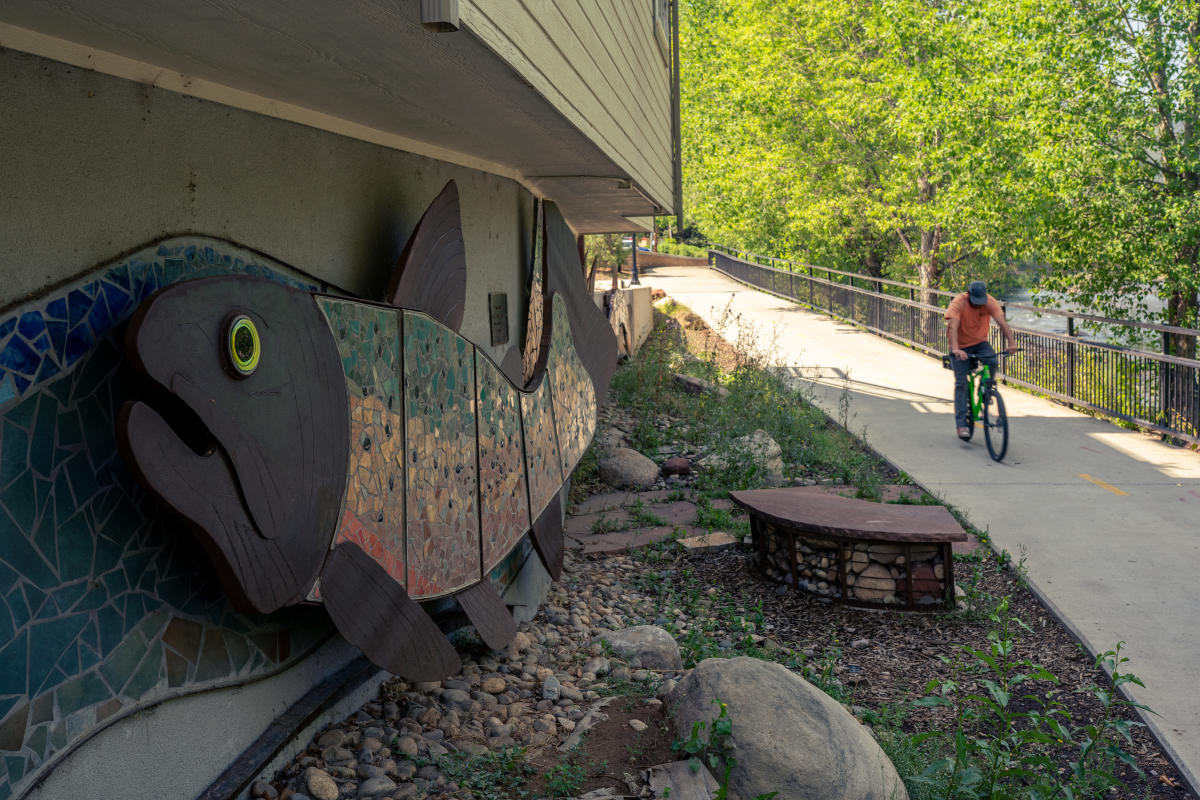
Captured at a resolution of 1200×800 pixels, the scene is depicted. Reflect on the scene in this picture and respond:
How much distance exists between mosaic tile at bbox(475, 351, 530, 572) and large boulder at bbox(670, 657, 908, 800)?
3.58ft

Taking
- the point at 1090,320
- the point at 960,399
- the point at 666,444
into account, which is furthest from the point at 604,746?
the point at 1090,320

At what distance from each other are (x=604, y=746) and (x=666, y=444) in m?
6.25

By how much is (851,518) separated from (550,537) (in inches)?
79.3

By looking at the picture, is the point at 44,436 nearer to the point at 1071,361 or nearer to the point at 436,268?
the point at 436,268

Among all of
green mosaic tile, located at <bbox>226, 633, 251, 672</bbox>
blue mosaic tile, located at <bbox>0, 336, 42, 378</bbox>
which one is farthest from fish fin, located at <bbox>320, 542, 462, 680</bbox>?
blue mosaic tile, located at <bbox>0, 336, 42, 378</bbox>

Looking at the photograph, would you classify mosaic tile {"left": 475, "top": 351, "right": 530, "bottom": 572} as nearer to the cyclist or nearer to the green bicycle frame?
the cyclist

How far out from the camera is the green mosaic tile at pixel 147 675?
2.22 metres

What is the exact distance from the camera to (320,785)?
2871mm

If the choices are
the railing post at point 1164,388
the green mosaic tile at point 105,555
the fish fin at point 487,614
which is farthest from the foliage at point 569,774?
the railing post at point 1164,388

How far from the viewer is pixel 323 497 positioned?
107 inches

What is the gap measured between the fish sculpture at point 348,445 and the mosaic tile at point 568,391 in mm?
633

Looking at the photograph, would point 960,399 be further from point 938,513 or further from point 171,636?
Answer: point 171,636

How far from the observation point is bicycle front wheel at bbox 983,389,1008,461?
9.23 m

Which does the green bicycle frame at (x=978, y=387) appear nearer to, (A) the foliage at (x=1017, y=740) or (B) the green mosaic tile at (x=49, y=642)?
(A) the foliage at (x=1017, y=740)
